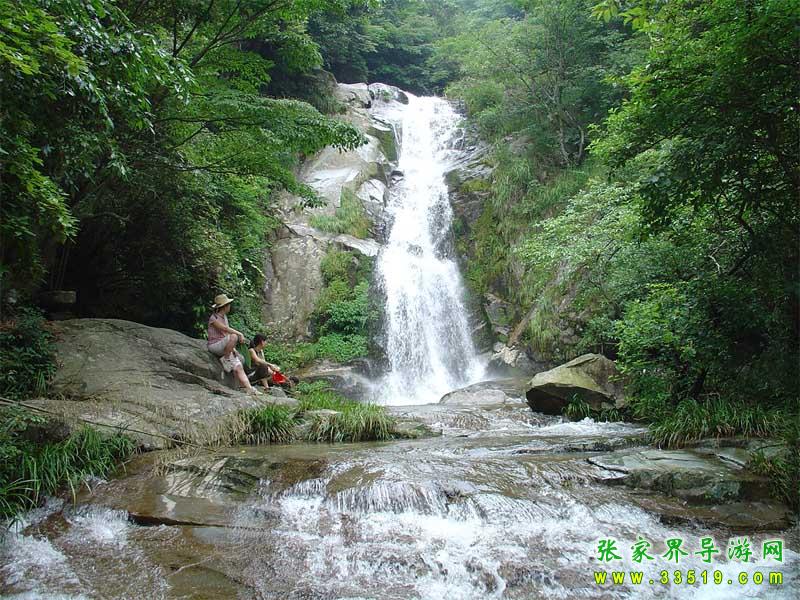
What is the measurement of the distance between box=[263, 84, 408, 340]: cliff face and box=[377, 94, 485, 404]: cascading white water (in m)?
0.79

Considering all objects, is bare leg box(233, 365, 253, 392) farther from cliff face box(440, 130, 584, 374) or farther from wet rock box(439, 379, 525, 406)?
cliff face box(440, 130, 584, 374)

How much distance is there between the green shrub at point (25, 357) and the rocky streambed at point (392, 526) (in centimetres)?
217

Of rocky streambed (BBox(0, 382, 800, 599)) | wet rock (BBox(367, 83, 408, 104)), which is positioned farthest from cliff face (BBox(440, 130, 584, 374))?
rocky streambed (BBox(0, 382, 800, 599))

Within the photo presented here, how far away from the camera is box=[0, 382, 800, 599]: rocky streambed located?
11.7 feet

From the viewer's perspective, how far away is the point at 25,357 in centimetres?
658

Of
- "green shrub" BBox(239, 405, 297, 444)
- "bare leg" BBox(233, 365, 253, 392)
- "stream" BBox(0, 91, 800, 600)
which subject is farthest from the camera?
"bare leg" BBox(233, 365, 253, 392)

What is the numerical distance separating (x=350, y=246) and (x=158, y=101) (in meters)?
8.93

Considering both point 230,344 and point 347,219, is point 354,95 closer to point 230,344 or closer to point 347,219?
point 347,219

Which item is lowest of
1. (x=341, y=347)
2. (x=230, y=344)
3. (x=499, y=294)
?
(x=341, y=347)

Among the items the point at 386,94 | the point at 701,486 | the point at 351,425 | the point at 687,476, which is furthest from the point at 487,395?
the point at 386,94

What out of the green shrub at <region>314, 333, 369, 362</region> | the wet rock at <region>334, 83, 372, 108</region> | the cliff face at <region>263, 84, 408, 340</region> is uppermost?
the wet rock at <region>334, 83, 372, 108</region>

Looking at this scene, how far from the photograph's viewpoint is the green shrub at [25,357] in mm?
6243

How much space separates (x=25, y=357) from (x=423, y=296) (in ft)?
34.6

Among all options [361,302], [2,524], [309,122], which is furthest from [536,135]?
[2,524]
